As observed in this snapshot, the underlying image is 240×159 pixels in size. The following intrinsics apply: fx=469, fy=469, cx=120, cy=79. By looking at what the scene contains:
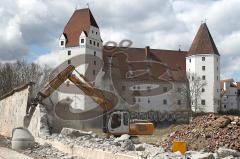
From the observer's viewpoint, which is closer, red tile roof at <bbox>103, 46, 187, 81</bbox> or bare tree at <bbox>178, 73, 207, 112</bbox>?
bare tree at <bbox>178, 73, 207, 112</bbox>

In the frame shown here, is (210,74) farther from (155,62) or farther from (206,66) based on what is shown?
(155,62)

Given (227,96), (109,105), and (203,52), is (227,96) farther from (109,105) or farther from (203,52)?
(109,105)

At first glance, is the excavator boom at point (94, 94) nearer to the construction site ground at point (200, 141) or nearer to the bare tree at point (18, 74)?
the construction site ground at point (200, 141)

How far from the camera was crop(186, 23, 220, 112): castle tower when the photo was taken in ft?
272

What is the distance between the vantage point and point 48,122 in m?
31.2

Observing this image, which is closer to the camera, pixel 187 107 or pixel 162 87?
pixel 187 107

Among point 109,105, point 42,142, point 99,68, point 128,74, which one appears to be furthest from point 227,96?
point 42,142

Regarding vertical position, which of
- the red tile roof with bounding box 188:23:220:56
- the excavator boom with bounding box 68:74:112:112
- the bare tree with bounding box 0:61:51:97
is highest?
the red tile roof with bounding box 188:23:220:56

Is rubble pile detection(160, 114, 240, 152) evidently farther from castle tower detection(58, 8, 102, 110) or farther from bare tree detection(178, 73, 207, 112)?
bare tree detection(178, 73, 207, 112)

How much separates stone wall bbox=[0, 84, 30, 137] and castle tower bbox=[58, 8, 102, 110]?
29.4 metres

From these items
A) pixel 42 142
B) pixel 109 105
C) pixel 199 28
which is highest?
pixel 199 28

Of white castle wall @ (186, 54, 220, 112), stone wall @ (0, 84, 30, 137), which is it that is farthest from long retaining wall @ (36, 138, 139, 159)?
white castle wall @ (186, 54, 220, 112)

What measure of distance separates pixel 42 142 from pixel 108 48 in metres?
58.8

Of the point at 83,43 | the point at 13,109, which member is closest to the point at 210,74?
the point at 83,43
